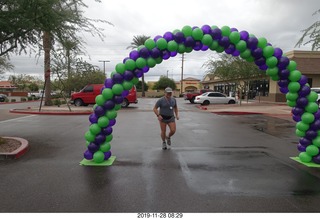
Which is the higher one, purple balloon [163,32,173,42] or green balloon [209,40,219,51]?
purple balloon [163,32,173,42]

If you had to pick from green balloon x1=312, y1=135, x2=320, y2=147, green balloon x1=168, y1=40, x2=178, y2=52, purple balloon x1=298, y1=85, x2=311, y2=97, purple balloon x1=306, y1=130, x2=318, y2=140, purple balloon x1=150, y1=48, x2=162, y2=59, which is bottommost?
green balloon x1=312, y1=135, x2=320, y2=147

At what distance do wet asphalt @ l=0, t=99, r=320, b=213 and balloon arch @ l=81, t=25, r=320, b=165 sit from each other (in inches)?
26.3

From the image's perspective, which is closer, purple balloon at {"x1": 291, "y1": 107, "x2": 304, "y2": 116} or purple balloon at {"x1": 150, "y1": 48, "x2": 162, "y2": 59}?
purple balloon at {"x1": 150, "y1": 48, "x2": 162, "y2": 59}

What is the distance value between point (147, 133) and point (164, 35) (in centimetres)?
529

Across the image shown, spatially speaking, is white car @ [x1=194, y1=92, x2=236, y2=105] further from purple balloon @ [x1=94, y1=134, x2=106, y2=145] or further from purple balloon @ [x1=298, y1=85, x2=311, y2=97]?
purple balloon @ [x1=94, y1=134, x2=106, y2=145]

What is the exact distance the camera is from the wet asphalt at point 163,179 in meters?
4.37

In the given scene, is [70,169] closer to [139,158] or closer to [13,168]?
[13,168]

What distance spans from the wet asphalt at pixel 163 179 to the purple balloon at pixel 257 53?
2.46 m

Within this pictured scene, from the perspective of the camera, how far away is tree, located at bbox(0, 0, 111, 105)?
25.3ft

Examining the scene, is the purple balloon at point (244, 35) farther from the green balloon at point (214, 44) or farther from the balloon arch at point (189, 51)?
the green balloon at point (214, 44)

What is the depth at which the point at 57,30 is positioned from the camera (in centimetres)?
874

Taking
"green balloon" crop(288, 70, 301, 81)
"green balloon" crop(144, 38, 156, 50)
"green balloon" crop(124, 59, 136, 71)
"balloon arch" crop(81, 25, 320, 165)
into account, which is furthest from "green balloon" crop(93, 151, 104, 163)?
"green balloon" crop(288, 70, 301, 81)

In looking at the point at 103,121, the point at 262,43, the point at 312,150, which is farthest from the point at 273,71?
the point at 103,121

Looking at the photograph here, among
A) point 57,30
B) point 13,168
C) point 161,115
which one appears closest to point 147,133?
point 161,115
